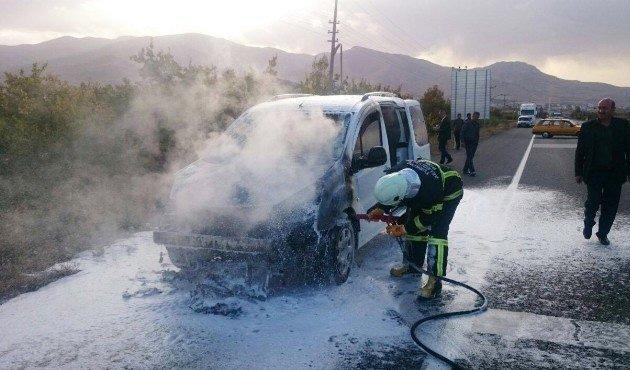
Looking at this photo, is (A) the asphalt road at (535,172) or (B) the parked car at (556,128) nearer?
(A) the asphalt road at (535,172)

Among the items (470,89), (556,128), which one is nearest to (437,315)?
(470,89)

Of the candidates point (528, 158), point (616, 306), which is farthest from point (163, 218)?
point (528, 158)

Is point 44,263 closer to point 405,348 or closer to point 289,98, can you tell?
point 289,98

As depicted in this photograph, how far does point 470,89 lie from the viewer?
38.1 m

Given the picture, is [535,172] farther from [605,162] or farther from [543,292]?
[543,292]

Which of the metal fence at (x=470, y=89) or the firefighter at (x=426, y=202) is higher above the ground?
the metal fence at (x=470, y=89)

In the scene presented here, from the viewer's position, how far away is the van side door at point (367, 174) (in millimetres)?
5598

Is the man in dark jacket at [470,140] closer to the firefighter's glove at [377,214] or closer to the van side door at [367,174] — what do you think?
the van side door at [367,174]

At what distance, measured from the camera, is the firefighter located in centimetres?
450

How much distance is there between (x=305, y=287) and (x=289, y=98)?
2.98m

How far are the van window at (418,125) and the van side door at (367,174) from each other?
4.16 feet

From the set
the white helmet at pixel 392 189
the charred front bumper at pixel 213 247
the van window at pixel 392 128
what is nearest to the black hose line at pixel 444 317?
the white helmet at pixel 392 189

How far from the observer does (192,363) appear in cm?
368

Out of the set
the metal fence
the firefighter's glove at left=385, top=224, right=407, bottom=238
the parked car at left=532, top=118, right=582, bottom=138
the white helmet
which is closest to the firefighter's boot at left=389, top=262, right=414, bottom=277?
the firefighter's glove at left=385, top=224, right=407, bottom=238
